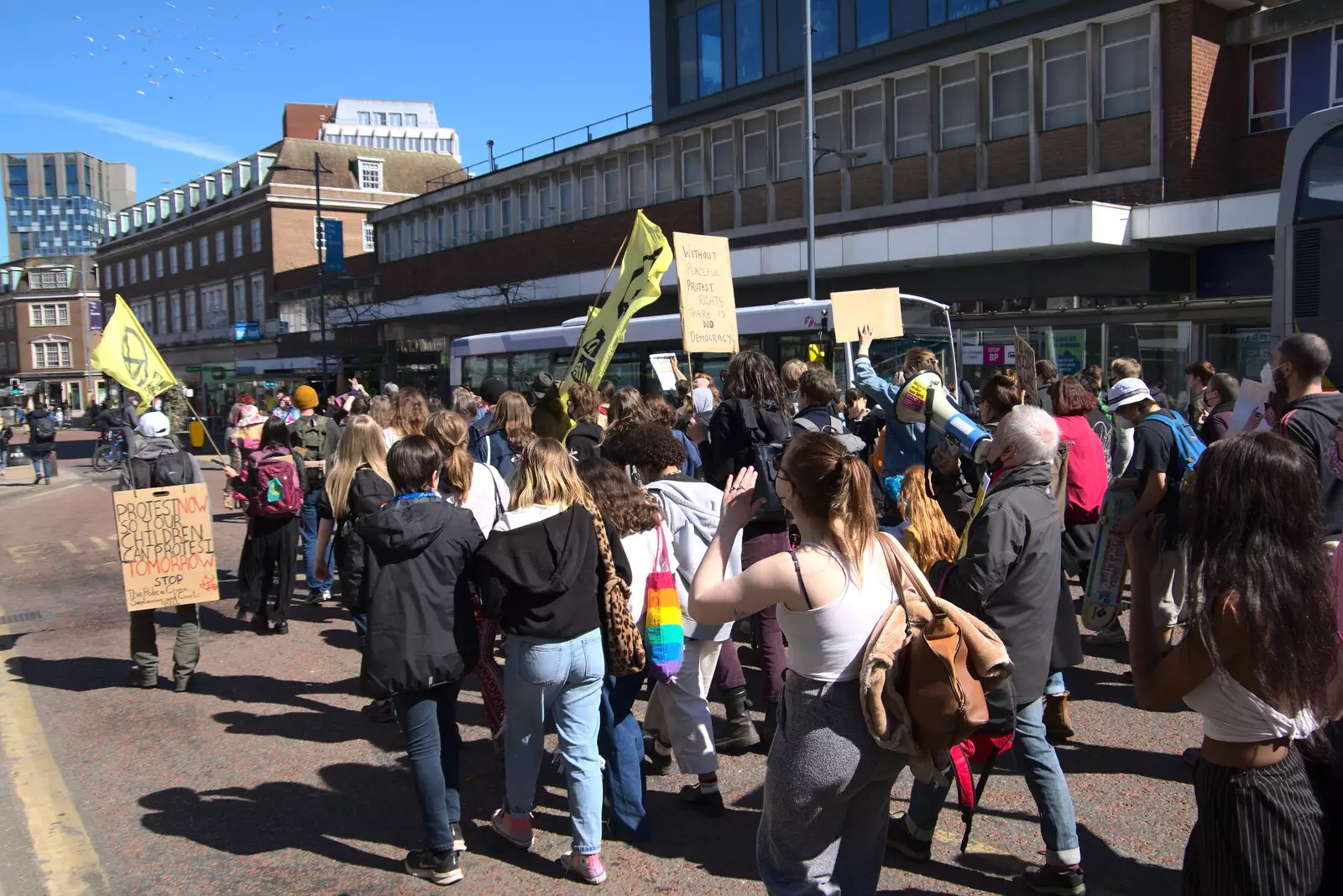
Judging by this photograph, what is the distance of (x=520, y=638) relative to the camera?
4098mm

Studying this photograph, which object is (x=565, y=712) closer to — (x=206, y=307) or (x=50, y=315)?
(x=206, y=307)

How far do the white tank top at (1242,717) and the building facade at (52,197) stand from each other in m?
189

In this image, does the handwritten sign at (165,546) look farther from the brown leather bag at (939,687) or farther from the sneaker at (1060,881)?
the brown leather bag at (939,687)

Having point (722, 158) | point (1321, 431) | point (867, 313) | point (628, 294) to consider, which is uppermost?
point (722, 158)

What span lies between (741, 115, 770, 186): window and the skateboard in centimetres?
2357

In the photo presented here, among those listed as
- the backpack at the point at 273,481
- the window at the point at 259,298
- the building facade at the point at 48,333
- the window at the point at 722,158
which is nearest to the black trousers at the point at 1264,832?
the backpack at the point at 273,481

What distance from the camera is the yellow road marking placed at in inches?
168

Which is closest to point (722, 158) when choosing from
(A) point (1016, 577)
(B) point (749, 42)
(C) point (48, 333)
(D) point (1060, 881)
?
(B) point (749, 42)

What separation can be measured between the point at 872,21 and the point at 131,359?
70.4 ft

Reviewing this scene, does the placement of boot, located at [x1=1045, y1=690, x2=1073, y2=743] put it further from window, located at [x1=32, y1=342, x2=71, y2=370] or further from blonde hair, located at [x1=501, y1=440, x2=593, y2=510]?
window, located at [x1=32, y1=342, x2=71, y2=370]

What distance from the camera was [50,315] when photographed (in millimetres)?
94062

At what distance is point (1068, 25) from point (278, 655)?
20.1m

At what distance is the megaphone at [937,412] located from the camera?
502 cm

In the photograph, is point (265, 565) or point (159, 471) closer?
point (159, 471)
